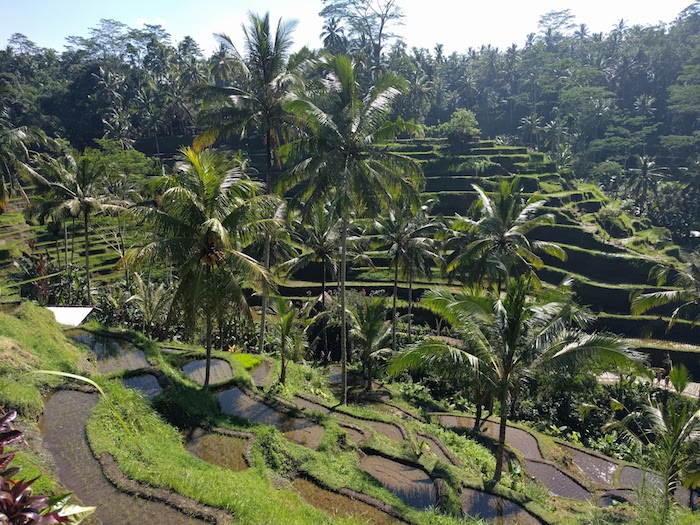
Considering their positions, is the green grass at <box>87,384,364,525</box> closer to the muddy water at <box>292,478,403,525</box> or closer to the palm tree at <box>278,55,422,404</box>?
the muddy water at <box>292,478,403,525</box>

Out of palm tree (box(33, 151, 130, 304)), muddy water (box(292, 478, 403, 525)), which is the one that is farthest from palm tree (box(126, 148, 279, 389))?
palm tree (box(33, 151, 130, 304))

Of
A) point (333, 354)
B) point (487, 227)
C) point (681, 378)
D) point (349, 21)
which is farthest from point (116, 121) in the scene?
point (681, 378)

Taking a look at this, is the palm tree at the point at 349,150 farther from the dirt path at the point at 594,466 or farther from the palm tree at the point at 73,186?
the dirt path at the point at 594,466

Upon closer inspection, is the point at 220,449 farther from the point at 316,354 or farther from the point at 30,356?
the point at 316,354

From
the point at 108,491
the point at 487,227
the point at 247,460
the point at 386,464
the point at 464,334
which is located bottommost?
the point at 386,464

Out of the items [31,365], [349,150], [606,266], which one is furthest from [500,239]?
[606,266]

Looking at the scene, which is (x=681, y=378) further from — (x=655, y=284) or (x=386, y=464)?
(x=655, y=284)

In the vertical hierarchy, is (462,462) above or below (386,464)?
below
